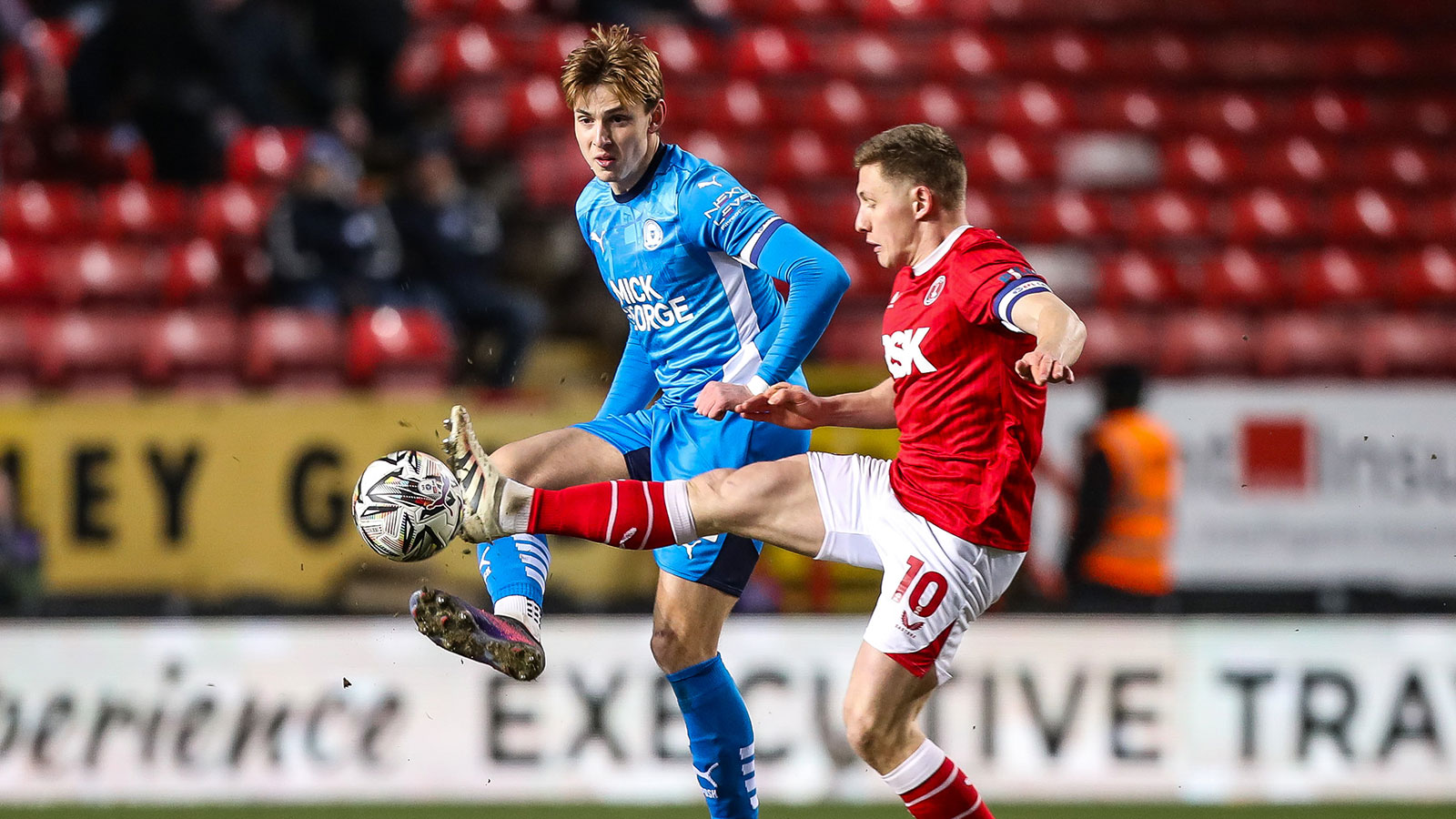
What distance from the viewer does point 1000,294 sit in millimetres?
3615

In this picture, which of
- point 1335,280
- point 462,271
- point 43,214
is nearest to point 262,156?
point 43,214

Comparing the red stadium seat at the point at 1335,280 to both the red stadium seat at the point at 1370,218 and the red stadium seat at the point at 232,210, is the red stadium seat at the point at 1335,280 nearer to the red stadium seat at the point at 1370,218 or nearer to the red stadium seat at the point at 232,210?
the red stadium seat at the point at 1370,218

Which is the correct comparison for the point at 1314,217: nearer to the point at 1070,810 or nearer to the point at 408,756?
the point at 1070,810

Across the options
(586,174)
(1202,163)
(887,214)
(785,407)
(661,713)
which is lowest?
(661,713)

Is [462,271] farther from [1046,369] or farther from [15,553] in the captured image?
[1046,369]

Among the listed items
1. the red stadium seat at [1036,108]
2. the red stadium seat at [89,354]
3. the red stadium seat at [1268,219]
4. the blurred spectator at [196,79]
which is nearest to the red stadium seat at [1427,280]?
the red stadium seat at [1268,219]

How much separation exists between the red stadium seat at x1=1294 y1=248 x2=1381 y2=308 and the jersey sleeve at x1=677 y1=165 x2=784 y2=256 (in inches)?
259

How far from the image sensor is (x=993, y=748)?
6.48 metres

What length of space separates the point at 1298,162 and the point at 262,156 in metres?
6.65

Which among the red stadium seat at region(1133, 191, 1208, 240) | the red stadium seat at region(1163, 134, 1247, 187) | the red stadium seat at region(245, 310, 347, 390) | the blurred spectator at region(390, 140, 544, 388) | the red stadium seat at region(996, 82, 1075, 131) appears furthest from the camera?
the red stadium seat at region(996, 82, 1075, 131)

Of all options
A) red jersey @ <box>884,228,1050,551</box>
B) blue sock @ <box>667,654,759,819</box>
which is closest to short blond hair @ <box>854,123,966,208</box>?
red jersey @ <box>884,228,1050,551</box>

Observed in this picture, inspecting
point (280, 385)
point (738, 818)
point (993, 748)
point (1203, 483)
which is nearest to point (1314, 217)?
point (1203, 483)

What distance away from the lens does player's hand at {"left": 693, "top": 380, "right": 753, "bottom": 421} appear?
12.3ft

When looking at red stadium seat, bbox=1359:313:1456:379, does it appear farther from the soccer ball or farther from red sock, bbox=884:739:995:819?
the soccer ball
